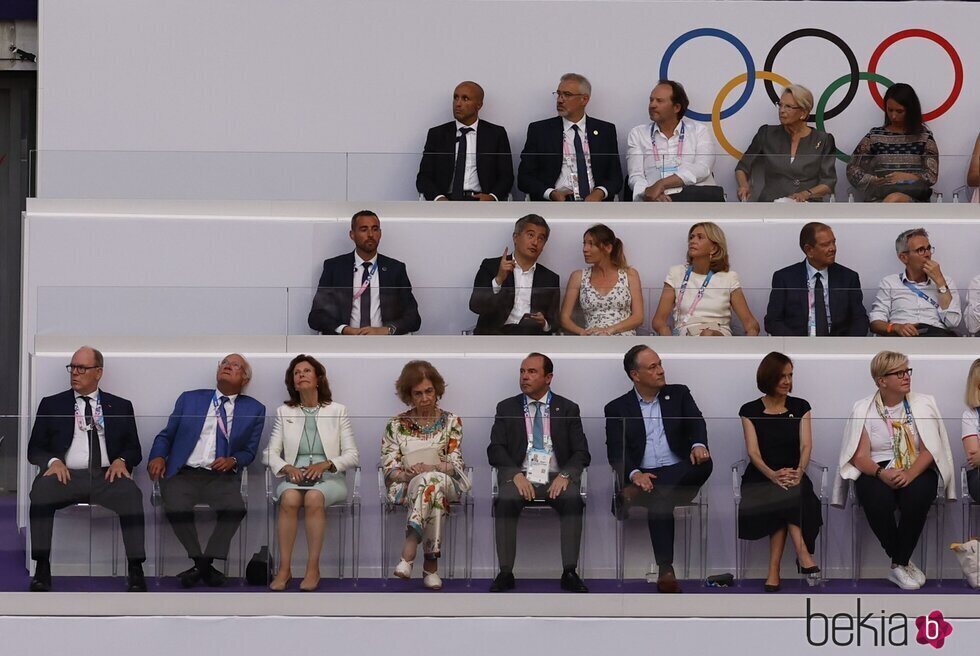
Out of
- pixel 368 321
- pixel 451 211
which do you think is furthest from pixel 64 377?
pixel 451 211

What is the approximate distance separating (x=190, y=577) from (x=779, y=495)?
298 cm

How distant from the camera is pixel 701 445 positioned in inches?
309

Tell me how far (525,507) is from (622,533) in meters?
0.50

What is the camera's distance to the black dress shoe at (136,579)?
777 cm

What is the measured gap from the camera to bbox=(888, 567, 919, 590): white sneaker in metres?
7.77

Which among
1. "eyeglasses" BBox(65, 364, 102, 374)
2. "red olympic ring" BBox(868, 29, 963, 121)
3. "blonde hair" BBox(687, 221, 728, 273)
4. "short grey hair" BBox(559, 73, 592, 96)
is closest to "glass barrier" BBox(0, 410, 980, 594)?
"eyeglasses" BBox(65, 364, 102, 374)

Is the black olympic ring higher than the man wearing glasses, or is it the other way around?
the black olympic ring

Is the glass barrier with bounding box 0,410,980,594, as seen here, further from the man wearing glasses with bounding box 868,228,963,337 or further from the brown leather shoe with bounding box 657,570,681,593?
the man wearing glasses with bounding box 868,228,963,337

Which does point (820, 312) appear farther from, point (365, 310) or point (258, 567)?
point (258, 567)

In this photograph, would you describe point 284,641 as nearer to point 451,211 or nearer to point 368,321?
point 368,321

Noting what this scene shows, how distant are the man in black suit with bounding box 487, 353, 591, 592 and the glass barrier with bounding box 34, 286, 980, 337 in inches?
41.1

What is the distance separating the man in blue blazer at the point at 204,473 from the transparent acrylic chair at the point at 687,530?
1.86 meters

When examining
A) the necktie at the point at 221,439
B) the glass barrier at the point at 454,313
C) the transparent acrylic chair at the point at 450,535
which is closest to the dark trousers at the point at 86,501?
the necktie at the point at 221,439

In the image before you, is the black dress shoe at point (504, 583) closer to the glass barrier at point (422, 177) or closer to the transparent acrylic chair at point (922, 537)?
the transparent acrylic chair at point (922, 537)
